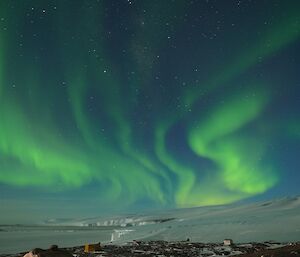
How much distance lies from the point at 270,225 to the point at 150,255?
38.0 meters

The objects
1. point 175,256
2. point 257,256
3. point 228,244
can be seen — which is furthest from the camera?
point 228,244

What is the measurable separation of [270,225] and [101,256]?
39.7 m

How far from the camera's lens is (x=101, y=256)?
29.2 m

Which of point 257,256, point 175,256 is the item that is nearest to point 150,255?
point 175,256

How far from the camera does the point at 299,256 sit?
17.3 m

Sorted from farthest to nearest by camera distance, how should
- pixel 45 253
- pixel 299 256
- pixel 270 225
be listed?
pixel 270 225
pixel 299 256
pixel 45 253

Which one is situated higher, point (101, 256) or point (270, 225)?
point (270, 225)

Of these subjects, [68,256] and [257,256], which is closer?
[68,256]

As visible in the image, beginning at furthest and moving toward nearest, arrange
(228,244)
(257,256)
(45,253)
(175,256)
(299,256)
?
(228,244)
(175,256)
(257,256)
(299,256)
(45,253)

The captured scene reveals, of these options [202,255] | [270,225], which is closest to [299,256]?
[202,255]

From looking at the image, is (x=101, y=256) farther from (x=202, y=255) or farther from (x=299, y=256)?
(x=299, y=256)

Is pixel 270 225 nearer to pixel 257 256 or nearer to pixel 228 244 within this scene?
pixel 228 244

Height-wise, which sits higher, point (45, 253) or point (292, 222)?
point (292, 222)

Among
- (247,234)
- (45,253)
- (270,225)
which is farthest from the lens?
(270,225)
